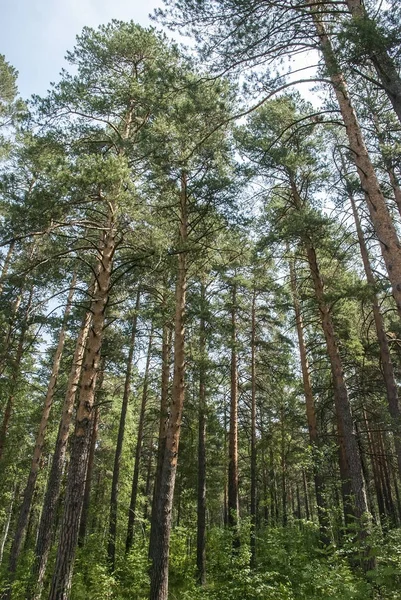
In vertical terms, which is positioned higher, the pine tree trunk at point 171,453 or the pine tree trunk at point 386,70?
the pine tree trunk at point 386,70

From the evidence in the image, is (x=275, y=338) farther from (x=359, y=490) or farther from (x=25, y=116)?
(x=25, y=116)

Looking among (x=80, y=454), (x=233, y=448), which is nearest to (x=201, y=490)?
(x=233, y=448)

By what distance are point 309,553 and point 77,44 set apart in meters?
15.2

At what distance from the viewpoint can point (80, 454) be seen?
7.27m

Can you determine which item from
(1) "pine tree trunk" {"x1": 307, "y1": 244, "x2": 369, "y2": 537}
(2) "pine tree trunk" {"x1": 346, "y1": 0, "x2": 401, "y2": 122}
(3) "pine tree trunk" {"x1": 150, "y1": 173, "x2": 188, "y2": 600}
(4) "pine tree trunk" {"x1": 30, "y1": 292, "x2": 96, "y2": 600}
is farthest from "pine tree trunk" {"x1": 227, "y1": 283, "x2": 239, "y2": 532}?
(2) "pine tree trunk" {"x1": 346, "y1": 0, "x2": 401, "y2": 122}

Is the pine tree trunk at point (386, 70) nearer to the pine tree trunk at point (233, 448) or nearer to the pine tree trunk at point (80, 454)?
the pine tree trunk at point (80, 454)

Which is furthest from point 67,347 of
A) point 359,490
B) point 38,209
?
point 359,490

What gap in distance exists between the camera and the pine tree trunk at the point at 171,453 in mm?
7348

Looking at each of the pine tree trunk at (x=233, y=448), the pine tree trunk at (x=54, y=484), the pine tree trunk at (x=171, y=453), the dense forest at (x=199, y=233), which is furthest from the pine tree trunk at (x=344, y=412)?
the pine tree trunk at (x=54, y=484)

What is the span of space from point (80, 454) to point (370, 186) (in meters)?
7.16

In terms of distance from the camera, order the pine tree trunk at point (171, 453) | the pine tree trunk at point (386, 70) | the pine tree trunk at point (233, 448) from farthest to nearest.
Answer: the pine tree trunk at point (233, 448), the pine tree trunk at point (171, 453), the pine tree trunk at point (386, 70)

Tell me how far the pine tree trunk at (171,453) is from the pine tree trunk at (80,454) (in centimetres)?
169

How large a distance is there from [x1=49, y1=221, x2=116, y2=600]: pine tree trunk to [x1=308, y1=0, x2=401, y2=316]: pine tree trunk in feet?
17.2

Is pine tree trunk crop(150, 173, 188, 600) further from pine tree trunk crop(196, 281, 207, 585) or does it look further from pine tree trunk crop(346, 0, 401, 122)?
pine tree trunk crop(346, 0, 401, 122)
